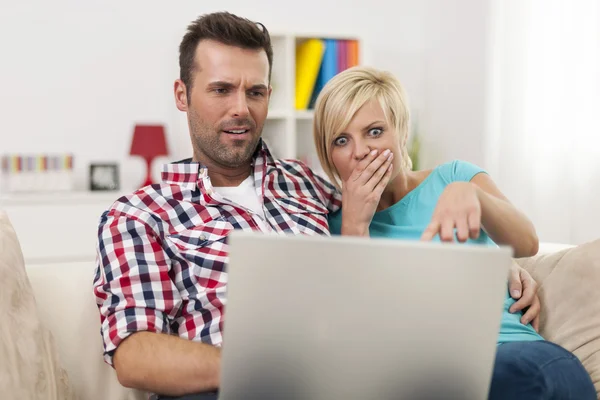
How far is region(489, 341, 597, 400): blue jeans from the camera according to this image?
49.7 inches

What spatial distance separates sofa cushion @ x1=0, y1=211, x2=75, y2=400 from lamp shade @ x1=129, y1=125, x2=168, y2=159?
2.31 meters

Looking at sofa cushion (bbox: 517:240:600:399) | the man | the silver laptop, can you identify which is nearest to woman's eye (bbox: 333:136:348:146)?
the man

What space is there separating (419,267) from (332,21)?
3767 millimetres

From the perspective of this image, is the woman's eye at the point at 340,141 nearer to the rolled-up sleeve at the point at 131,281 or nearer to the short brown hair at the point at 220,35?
the short brown hair at the point at 220,35

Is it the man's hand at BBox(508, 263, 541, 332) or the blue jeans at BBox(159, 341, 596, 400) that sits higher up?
the man's hand at BBox(508, 263, 541, 332)

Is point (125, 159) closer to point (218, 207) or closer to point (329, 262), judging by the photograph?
point (218, 207)

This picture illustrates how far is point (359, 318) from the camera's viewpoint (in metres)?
0.85

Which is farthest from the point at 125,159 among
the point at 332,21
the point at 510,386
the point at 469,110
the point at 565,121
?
the point at 510,386

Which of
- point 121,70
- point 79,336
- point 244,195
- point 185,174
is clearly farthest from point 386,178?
point 121,70

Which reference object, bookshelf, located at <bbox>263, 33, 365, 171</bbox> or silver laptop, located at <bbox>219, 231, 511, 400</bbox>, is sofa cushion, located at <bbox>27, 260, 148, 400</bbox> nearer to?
silver laptop, located at <bbox>219, 231, 511, 400</bbox>

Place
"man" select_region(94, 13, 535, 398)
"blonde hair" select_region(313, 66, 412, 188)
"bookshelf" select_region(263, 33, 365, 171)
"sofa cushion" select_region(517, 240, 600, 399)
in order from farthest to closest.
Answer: "bookshelf" select_region(263, 33, 365, 171), "blonde hair" select_region(313, 66, 412, 188), "sofa cushion" select_region(517, 240, 600, 399), "man" select_region(94, 13, 535, 398)

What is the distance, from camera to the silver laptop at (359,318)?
0.83 meters

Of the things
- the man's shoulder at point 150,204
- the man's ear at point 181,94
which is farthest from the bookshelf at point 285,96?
the man's shoulder at point 150,204

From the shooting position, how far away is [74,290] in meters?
1.60
